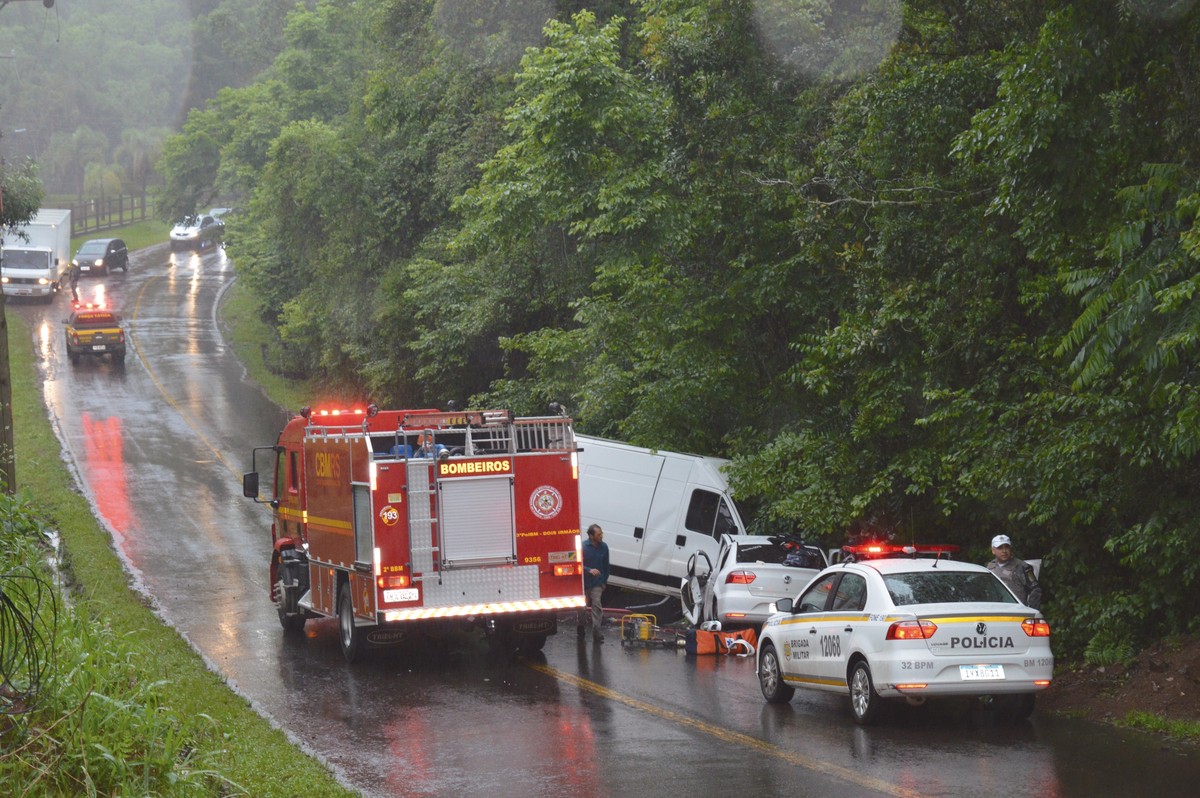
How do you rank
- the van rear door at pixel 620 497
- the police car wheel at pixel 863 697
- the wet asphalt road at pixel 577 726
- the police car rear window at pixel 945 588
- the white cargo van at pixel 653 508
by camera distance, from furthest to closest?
the van rear door at pixel 620 497 → the white cargo van at pixel 653 508 → the police car rear window at pixel 945 588 → the police car wheel at pixel 863 697 → the wet asphalt road at pixel 577 726

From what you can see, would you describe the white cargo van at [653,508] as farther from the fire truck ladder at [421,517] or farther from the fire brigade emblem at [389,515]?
the fire brigade emblem at [389,515]

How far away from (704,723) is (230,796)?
16.0 feet

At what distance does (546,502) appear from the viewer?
15.8 metres

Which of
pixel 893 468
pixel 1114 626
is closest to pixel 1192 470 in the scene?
pixel 1114 626

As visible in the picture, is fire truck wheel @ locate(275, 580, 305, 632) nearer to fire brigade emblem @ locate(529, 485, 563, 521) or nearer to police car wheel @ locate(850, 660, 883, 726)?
fire brigade emblem @ locate(529, 485, 563, 521)

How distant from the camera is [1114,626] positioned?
1353cm

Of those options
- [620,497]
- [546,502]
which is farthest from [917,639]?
[620,497]

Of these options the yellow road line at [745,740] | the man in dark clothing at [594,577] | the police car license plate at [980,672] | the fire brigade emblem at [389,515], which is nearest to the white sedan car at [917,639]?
Answer: the police car license plate at [980,672]

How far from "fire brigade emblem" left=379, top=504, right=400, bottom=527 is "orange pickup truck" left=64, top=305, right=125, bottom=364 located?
122 feet

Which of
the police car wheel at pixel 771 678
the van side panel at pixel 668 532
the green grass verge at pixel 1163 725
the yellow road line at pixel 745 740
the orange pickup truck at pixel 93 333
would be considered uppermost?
the orange pickup truck at pixel 93 333

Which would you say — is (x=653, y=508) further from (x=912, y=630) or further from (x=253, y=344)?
(x=253, y=344)

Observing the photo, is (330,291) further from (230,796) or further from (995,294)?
(230,796)

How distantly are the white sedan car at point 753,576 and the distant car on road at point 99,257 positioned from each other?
61111 millimetres

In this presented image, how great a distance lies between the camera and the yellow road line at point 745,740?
368 inches
